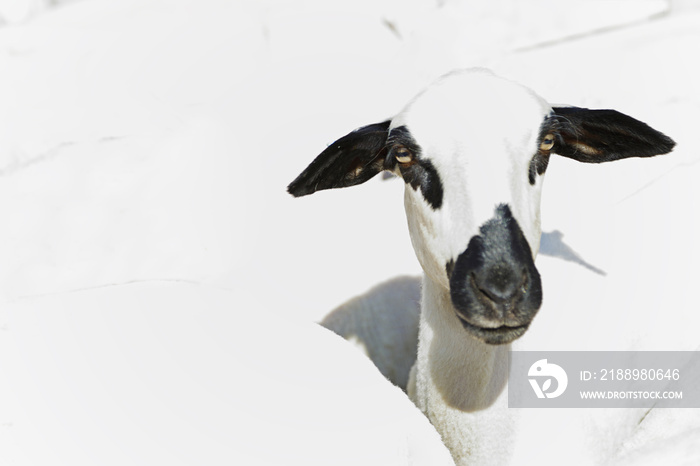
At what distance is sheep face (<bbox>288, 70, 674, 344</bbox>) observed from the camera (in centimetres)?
176

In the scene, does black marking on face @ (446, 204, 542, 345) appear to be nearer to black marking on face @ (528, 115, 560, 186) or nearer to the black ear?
black marking on face @ (528, 115, 560, 186)

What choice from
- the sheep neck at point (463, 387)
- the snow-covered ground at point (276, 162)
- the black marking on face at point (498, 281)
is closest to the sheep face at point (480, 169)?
the black marking on face at point (498, 281)

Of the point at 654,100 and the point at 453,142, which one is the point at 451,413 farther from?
the point at 654,100

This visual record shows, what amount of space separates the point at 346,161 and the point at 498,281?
85cm

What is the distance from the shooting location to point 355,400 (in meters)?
2.11

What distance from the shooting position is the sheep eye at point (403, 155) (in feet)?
6.87

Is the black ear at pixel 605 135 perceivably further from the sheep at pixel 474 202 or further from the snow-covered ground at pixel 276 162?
the snow-covered ground at pixel 276 162

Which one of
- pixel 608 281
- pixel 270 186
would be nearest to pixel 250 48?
pixel 270 186


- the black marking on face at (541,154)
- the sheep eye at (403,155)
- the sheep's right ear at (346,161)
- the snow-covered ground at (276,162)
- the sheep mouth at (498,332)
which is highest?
the black marking on face at (541,154)

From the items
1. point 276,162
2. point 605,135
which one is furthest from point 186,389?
point 276,162

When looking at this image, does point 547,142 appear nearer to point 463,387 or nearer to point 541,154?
point 541,154

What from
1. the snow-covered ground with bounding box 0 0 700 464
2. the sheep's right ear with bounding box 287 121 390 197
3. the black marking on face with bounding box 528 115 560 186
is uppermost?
the black marking on face with bounding box 528 115 560 186

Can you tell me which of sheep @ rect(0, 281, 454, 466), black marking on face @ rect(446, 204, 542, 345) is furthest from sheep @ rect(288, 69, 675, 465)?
sheep @ rect(0, 281, 454, 466)

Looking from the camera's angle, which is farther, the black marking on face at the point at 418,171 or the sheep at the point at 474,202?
the black marking on face at the point at 418,171
